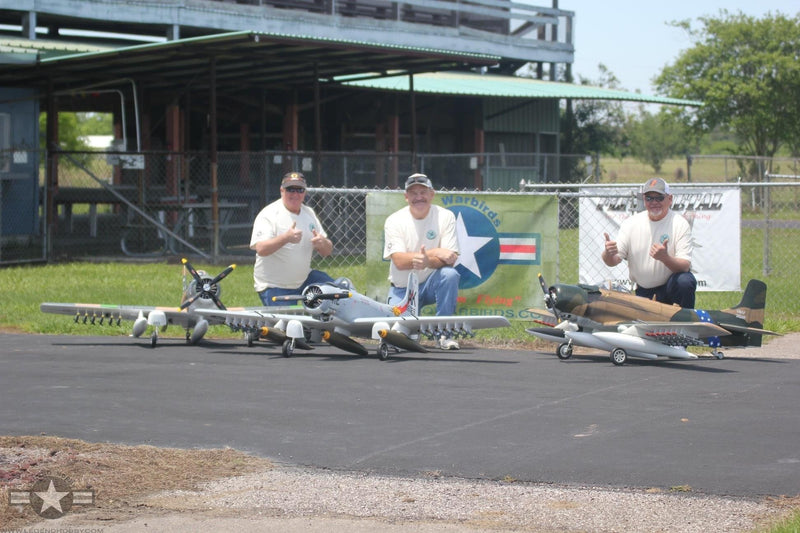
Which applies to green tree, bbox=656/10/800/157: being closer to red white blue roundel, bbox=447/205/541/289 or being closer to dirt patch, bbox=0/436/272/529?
red white blue roundel, bbox=447/205/541/289

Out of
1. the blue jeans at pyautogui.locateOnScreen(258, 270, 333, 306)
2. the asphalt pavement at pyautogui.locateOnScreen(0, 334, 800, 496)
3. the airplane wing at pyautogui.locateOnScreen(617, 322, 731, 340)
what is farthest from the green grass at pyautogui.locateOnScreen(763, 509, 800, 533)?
the blue jeans at pyautogui.locateOnScreen(258, 270, 333, 306)

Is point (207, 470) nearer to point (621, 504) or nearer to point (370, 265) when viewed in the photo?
point (621, 504)

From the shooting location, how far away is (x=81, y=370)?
369 inches

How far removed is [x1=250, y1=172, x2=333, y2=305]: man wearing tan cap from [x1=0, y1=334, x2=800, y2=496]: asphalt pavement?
693 mm

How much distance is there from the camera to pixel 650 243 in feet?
33.3

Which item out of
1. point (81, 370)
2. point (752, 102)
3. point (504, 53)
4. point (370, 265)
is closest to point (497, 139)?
point (504, 53)

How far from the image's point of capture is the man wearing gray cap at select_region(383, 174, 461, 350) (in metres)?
10.6

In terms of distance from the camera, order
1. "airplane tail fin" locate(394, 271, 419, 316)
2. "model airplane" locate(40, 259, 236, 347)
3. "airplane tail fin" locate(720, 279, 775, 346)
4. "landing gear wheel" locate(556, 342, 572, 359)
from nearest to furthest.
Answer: "airplane tail fin" locate(720, 279, 775, 346) < "landing gear wheel" locate(556, 342, 572, 359) < "airplane tail fin" locate(394, 271, 419, 316) < "model airplane" locate(40, 259, 236, 347)

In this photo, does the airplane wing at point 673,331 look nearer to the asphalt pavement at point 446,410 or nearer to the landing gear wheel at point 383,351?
the asphalt pavement at point 446,410

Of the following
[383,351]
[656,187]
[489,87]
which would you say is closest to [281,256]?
[383,351]

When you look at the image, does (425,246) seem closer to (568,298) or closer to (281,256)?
(281,256)

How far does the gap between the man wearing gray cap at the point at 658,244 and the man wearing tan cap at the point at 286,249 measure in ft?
9.57

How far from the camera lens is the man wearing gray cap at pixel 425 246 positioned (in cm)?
1055

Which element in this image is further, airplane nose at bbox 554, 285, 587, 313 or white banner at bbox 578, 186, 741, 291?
white banner at bbox 578, 186, 741, 291
